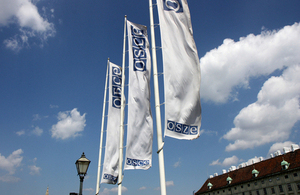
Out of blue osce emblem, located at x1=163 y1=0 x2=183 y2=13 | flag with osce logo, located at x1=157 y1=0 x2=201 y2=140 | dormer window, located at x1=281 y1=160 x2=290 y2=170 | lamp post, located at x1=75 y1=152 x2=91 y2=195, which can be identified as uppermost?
blue osce emblem, located at x1=163 y1=0 x2=183 y2=13

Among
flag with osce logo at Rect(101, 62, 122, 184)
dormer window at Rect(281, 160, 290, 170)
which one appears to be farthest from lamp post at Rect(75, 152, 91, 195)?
dormer window at Rect(281, 160, 290, 170)

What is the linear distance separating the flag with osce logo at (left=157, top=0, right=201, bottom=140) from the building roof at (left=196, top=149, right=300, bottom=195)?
6340cm

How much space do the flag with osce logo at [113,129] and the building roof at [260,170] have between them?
5662 centimetres

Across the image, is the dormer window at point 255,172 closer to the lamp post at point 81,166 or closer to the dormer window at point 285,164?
the dormer window at point 285,164

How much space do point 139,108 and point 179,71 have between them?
5.69m

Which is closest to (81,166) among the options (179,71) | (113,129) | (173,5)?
(179,71)

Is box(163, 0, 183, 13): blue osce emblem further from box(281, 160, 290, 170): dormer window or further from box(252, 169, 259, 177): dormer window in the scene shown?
box(252, 169, 259, 177): dormer window

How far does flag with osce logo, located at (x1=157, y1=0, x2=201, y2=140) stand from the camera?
1120 cm

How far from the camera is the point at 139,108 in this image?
16.8m

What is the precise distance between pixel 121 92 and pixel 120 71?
11.4ft

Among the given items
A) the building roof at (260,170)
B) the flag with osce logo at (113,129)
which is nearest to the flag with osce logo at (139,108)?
the flag with osce logo at (113,129)

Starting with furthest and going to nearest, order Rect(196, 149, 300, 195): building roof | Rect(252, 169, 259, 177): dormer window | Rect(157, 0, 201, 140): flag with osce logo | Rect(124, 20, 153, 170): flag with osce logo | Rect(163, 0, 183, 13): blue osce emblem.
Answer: Rect(252, 169, 259, 177): dormer window → Rect(196, 149, 300, 195): building roof → Rect(124, 20, 153, 170): flag with osce logo → Rect(163, 0, 183, 13): blue osce emblem → Rect(157, 0, 201, 140): flag with osce logo

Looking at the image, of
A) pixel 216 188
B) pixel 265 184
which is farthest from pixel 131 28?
pixel 216 188

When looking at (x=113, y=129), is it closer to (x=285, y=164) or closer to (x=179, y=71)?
(x=179, y=71)
